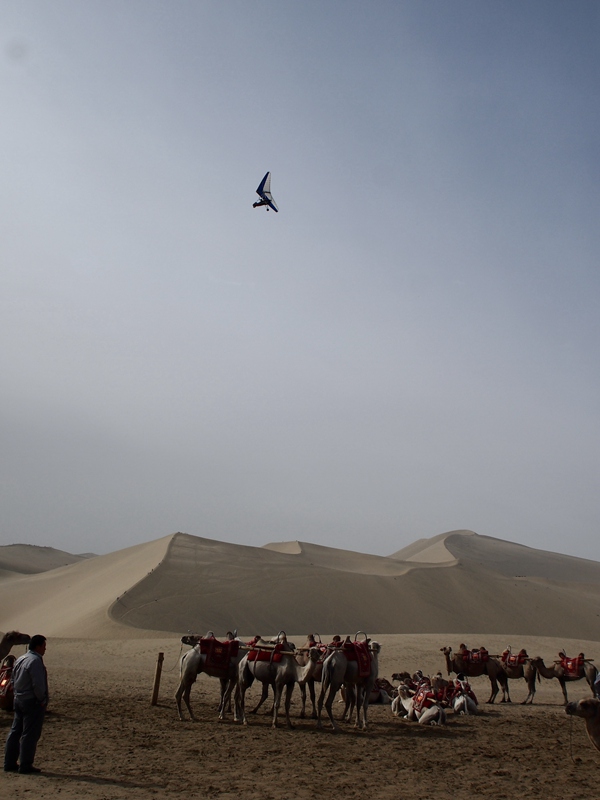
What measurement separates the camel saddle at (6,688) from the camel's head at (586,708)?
32.7ft

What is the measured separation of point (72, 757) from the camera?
9516mm

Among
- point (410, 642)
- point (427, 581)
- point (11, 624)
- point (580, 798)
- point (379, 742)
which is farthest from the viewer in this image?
point (427, 581)

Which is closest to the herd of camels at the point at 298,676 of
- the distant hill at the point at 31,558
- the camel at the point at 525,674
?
the camel at the point at 525,674

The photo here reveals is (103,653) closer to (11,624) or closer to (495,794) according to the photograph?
(11,624)

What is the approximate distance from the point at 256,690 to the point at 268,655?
581 centimetres

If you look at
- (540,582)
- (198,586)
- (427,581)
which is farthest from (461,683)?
(540,582)

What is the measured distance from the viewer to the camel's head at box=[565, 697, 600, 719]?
27.5 feet

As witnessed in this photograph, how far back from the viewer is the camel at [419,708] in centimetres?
1329

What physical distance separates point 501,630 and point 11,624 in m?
27.7

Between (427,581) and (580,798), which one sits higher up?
(427,581)

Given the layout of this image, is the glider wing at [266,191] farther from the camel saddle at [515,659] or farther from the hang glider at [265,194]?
the camel saddle at [515,659]

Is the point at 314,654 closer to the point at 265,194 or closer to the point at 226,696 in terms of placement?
the point at 226,696

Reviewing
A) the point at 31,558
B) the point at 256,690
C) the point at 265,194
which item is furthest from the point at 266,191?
the point at 31,558

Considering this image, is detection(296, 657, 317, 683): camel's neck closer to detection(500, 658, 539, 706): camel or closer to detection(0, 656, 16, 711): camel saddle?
detection(0, 656, 16, 711): camel saddle
